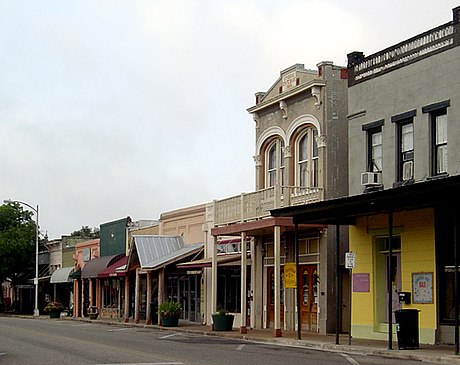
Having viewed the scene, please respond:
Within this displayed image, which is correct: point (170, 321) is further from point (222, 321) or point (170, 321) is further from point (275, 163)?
point (275, 163)

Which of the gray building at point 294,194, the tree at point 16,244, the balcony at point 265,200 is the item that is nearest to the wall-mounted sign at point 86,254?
the tree at point 16,244

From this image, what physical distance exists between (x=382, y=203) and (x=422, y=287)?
3.21 m

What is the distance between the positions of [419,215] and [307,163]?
7498 mm

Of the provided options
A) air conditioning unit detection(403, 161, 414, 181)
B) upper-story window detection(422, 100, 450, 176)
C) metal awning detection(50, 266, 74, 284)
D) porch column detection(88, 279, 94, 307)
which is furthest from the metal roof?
upper-story window detection(422, 100, 450, 176)

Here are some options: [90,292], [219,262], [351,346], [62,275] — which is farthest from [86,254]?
[351,346]

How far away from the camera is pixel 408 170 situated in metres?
25.5

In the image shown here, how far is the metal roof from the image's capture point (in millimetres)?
39188

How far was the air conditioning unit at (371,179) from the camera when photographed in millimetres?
26219

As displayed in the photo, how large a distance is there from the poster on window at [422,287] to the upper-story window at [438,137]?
2862 millimetres

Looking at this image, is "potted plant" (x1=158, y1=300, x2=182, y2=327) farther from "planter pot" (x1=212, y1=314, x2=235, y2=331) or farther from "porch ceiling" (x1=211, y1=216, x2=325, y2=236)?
"porch ceiling" (x1=211, y1=216, x2=325, y2=236)

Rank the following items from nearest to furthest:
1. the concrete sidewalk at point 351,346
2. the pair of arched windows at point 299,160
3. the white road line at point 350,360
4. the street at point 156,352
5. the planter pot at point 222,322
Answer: the white road line at point 350,360 < the street at point 156,352 < the concrete sidewalk at point 351,346 < the pair of arched windows at point 299,160 < the planter pot at point 222,322

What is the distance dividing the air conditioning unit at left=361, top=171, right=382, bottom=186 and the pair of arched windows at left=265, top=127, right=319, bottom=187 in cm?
433

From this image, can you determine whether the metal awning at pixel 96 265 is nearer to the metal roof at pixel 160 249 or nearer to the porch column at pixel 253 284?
the metal roof at pixel 160 249

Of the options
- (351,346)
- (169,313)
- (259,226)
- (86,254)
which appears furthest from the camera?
(86,254)
